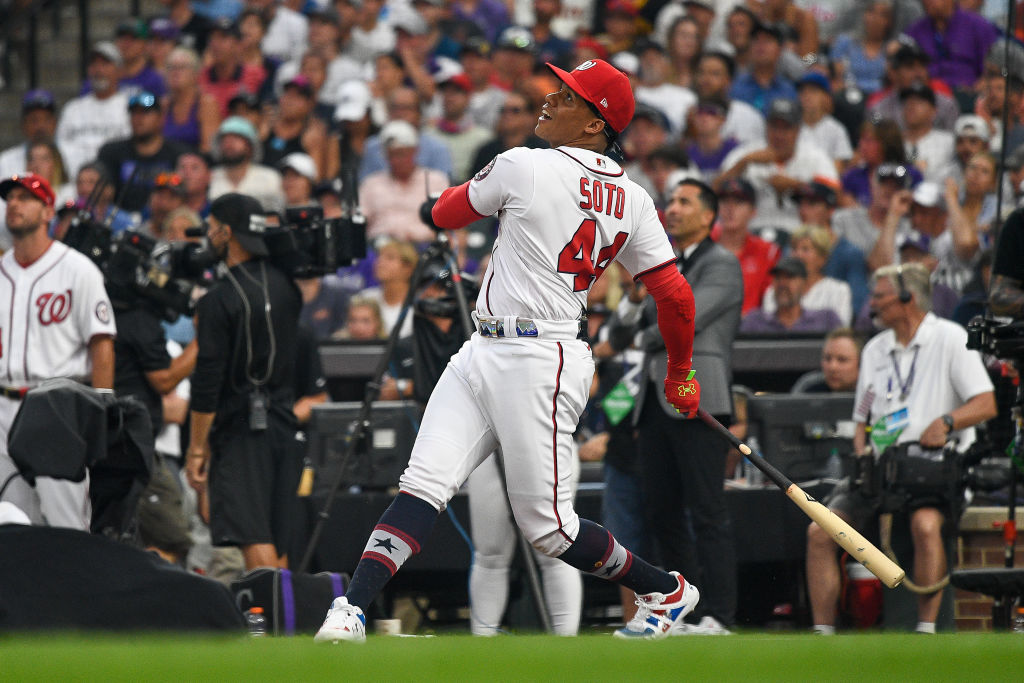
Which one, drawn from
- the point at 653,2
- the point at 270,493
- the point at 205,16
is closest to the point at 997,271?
the point at 270,493

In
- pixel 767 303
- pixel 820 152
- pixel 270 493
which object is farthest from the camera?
pixel 820 152

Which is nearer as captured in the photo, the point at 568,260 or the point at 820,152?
the point at 568,260

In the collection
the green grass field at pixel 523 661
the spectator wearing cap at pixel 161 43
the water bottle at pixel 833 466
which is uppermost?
the spectator wearing cap at pixel 161 43

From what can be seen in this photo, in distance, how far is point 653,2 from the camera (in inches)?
571

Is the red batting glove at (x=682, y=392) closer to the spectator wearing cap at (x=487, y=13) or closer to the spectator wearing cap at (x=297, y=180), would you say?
the spectator wearing cap at (x=297, y=180)

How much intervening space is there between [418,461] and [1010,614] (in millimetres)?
2918

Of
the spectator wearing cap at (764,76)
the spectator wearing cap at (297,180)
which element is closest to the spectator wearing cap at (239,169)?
the spectator wearing cap at (297,180)

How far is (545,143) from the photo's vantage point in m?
9.98

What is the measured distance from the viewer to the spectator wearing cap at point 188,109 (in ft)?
44.5

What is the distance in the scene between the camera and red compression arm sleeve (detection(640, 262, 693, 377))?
5477 millimetres

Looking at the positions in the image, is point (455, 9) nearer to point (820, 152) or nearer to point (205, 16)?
point (205, 16)

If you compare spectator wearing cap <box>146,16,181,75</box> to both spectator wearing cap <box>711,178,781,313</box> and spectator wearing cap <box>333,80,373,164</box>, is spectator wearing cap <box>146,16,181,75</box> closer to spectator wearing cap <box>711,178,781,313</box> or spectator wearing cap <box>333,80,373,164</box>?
spectator wearing cap <box>333,80,373,164</box>

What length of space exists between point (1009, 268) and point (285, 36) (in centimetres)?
971

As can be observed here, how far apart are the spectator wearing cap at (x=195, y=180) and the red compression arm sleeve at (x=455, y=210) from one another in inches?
285
